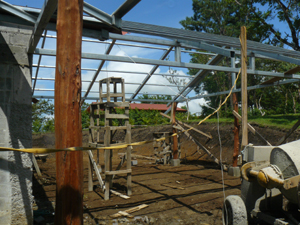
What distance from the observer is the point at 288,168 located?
392 centimetres

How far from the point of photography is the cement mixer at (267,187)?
3848 mm

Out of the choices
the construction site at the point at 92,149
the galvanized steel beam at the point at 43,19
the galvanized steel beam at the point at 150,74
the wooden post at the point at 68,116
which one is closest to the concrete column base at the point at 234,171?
the construction site at the point at 92,149

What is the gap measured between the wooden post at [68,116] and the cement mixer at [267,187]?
8.43ft

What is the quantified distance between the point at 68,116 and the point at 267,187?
2.93 m

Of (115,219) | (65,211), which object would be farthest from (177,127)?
(65,211)

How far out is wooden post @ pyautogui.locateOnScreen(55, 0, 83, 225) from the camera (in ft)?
9.66

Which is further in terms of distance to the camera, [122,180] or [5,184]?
[122,180]

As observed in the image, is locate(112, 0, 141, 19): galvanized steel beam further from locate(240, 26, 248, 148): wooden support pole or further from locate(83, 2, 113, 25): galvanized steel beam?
locate(240, 26, 248, 148): wooden support pole

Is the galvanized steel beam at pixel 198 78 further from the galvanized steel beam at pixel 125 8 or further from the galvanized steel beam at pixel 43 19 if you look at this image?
the galvanized steel beam at pixel 43 19

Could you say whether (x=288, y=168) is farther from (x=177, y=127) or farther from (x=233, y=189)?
(x=177, y=127)

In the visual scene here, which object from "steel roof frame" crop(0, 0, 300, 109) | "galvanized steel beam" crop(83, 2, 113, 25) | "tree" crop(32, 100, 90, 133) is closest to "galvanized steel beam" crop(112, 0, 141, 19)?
"steel roof frame" crop(0, 0, 300, 109)

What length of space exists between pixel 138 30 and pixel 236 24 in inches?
1057

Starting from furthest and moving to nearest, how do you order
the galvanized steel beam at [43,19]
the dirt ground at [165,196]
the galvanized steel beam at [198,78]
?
the galvanized steel beam at [198,78] < the dirt ground at [165,196] < the galvanized steel beam at [43,19]

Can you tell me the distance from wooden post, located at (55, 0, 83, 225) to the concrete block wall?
2400mm
